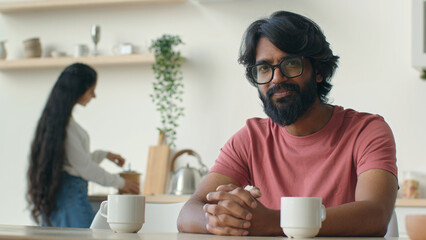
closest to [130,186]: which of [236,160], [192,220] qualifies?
[236,160]

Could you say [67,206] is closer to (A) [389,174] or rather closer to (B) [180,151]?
(B) [180,151]

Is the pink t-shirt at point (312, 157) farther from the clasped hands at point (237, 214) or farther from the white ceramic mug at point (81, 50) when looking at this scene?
the white ceramic mug at point (81, 50)

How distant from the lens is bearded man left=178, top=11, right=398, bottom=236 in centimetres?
152

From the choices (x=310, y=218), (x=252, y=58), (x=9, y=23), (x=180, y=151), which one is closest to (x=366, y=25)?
(x=180, y=151)

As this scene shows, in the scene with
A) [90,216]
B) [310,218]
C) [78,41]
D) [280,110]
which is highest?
[78,41]

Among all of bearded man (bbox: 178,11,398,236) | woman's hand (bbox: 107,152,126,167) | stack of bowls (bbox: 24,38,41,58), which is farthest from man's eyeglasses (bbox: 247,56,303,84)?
stack of bowls (bbox: 24,38,41,58)

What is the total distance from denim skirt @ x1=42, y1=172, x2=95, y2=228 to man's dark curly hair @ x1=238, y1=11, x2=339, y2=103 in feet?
4.30

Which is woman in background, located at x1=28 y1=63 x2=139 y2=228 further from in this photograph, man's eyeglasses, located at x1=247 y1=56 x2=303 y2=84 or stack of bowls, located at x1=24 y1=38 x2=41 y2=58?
man's eyeglasses, located at x1=247 y1=56 x2=303 y2=84

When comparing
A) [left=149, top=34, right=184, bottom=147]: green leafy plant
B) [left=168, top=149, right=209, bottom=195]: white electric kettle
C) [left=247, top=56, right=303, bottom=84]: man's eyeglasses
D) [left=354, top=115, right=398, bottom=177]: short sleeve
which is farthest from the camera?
[left=149, top=34, right=184, bottom=147]: green leafy plant

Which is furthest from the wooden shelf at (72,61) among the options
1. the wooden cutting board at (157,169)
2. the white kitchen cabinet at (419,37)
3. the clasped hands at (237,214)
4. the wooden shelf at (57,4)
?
the clasped hands at (237,214)

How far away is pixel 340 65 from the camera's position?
3330 millimetres

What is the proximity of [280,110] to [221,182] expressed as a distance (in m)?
0.27

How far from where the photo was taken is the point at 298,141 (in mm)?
1714

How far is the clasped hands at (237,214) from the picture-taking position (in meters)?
1.20
